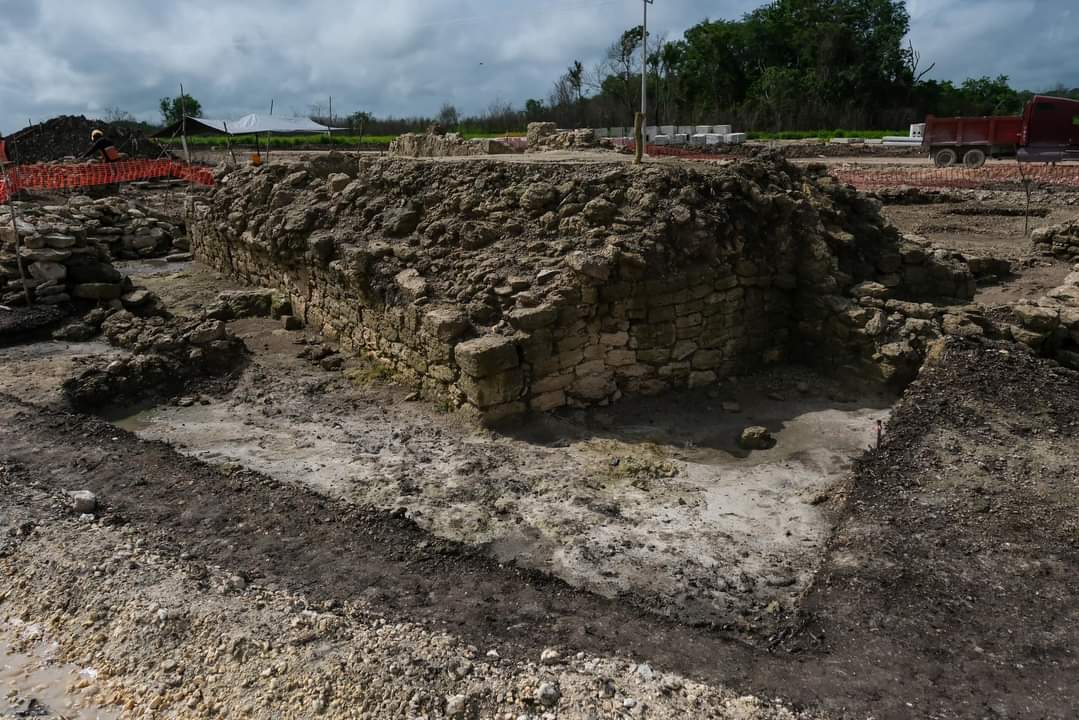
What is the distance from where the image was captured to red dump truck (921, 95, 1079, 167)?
2197 cm

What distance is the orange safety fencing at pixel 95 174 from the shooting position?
74.6 feet

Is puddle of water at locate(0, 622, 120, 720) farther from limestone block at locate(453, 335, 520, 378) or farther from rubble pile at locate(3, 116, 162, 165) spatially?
rubble pile at locate(3, 116, 162, 165)

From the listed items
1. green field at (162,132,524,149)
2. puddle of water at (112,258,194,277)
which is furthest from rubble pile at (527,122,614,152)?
green field at (162,132,524,149)

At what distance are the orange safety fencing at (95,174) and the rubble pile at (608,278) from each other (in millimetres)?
15818

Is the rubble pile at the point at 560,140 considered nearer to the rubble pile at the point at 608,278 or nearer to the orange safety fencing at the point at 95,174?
the rubble pile at the point at 608,278

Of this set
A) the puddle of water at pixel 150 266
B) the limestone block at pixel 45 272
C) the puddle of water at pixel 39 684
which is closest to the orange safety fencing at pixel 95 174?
the puddle of water at pixel 150 266

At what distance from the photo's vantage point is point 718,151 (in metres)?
27.7

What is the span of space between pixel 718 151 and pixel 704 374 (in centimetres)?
2138

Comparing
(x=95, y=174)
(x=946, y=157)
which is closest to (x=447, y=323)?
(x=95, y=174)

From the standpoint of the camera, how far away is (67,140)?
3306 centimetres

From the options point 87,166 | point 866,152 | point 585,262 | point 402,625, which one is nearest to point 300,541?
point 402,625

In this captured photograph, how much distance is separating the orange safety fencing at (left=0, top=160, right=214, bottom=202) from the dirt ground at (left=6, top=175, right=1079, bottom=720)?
17.8m

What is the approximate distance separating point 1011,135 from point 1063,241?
1386 centimetres

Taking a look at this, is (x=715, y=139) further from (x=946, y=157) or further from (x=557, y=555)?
(x=557, y=555)
